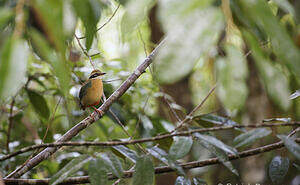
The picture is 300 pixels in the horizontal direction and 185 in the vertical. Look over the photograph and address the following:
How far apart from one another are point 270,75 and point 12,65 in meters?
0.53

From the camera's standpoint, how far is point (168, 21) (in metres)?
0.59

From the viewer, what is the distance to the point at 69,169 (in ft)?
4.00

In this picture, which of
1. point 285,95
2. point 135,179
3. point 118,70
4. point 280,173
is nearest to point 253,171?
point 118,70

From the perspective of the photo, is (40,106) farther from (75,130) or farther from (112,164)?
(112,164)

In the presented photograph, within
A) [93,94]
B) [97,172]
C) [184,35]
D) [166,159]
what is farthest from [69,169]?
[93,94]

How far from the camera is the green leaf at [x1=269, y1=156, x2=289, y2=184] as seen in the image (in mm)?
1626

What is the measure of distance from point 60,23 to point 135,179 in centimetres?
81

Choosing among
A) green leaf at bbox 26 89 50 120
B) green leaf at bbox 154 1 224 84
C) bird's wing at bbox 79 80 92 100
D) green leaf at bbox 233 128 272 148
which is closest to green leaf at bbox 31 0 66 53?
green leaf at bbox 154 1 224 84

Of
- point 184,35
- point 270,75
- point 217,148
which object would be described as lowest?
point 217,148

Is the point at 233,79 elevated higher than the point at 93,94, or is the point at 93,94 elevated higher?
the point at 233,79

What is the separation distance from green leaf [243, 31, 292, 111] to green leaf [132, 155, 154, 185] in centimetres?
70

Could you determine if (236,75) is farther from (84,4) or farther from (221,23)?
(84,4)

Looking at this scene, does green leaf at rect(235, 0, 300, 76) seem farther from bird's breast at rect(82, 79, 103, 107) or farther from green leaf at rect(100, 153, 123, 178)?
bird's breast at rect(82, 79, 103, 107)

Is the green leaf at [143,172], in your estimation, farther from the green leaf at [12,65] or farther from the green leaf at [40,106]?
the green leaf at [40,106]
